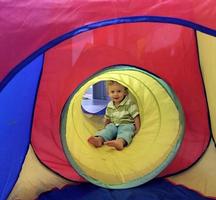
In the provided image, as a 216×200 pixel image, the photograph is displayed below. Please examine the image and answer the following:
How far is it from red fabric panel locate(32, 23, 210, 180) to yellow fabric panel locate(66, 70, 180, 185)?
0.08 m

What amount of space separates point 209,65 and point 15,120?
71cm

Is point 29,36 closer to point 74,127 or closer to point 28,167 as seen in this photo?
point 28,167

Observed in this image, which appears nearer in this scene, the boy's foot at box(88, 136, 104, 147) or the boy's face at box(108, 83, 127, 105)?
the boy's foot at box(88, 136, 104, 147)

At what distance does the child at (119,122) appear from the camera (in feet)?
5.32

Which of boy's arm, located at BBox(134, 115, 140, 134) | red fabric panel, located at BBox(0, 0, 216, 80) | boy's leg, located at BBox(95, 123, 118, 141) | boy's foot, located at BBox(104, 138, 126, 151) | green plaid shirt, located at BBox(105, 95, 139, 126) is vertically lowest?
boy's foot, located at BBox(104, 138, 126, 151)

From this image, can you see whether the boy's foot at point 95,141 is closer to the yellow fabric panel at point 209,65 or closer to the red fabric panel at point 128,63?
the red fabric panel at point 128,63

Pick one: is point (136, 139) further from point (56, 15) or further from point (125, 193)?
point (56, 15)

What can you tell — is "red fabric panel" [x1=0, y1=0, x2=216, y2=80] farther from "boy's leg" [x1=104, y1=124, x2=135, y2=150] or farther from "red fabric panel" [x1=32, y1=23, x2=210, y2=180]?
"boy's leg" [x1=104, y1=124, x2=135, y2=150]

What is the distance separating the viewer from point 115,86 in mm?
1864

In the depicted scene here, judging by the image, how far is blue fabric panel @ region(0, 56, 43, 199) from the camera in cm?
113

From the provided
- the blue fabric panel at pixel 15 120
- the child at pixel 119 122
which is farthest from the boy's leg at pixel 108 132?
the blue fabric panel at pixel 15 120

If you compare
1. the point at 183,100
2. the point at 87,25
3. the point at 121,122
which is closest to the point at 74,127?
the point at 121,122

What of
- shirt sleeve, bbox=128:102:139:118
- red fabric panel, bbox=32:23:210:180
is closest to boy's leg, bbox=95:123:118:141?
shirt sleeve, bbox=128:102:139:118

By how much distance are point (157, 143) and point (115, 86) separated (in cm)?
44
